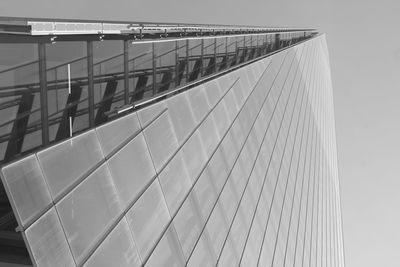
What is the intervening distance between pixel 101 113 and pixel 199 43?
740 centimetres

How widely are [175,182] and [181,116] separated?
1.84m

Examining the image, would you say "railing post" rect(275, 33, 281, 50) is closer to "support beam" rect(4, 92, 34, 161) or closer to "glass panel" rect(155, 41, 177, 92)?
"glass panel" rect(155, 41, 177, 92)

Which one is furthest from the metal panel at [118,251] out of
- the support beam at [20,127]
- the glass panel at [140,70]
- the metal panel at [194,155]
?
the metal panel at [194,155]

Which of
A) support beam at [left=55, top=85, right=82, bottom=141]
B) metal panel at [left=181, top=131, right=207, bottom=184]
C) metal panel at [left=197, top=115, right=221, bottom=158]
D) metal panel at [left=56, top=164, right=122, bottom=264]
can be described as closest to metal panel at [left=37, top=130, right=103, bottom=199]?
metal panel at [left=56, top=164, right=122, bottom=264]

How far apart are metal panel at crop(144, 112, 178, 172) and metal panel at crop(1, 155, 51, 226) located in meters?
3.90

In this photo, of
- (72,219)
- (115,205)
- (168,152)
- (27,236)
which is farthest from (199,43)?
(27,236)

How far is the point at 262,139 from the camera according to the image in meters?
22.4

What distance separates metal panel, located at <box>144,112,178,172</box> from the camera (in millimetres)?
10062

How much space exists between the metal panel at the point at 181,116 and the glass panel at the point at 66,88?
124 inches

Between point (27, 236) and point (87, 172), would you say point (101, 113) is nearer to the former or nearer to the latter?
point (87, 172)

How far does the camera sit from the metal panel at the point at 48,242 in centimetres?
563

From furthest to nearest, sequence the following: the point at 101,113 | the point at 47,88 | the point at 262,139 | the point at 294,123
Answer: the point at 294,123 < the point at 262,139 < the point at 101,113 < the point at 47,88

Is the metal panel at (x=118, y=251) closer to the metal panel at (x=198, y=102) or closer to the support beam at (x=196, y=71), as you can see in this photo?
the metal panel at (x=198, y=102)

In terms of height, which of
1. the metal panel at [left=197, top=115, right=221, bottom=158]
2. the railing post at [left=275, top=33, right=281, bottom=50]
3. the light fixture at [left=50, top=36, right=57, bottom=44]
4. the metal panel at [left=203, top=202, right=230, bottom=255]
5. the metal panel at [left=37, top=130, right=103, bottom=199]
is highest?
the light fixture at [left=50, top=36, right=57, bottom=44]
